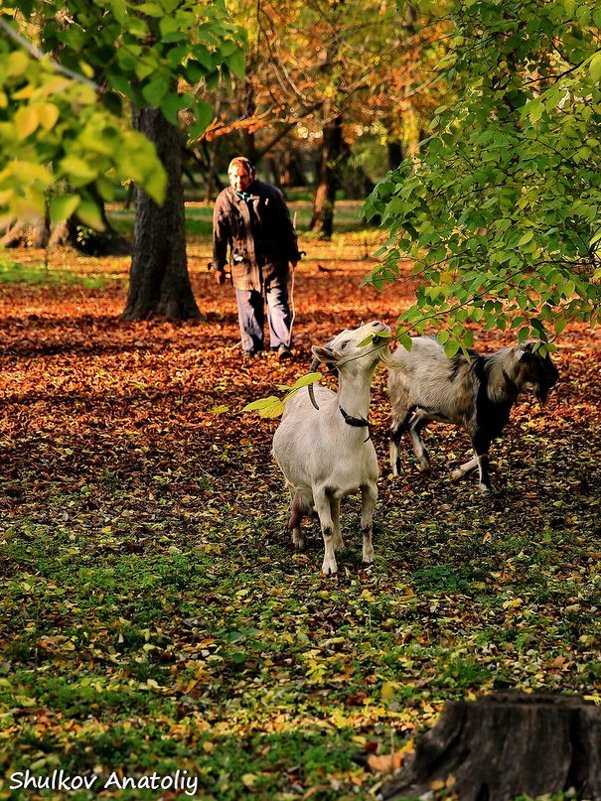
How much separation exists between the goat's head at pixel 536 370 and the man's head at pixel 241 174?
633 centimetres

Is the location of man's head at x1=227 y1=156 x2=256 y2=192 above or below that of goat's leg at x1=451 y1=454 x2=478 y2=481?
above

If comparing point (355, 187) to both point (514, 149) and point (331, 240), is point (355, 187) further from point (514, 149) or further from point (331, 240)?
point (514, 149)

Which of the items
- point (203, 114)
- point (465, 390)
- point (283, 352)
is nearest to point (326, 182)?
point (283, 352)

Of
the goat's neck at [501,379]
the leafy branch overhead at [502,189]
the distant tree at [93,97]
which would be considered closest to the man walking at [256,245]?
the goat's neck at [501,379]

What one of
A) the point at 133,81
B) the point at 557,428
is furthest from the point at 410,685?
the point at 557,428

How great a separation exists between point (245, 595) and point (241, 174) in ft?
27.0

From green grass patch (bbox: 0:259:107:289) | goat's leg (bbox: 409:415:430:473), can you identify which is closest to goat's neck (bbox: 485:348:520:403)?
goat's leg (bbox: 409:415:430:473)

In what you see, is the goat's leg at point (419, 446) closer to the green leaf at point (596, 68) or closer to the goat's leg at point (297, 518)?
the goat's leg at point (297, 518)

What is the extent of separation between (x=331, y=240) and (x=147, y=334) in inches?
885

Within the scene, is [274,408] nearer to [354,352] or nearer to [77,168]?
[354,352]

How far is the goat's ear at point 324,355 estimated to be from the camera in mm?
6988

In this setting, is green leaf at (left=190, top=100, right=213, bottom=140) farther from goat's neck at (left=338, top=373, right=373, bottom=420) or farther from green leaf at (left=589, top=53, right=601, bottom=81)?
goat's neck at (left=338, top=373, right=373, bottom=420)

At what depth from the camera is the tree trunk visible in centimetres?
3719

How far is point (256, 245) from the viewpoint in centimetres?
1456
